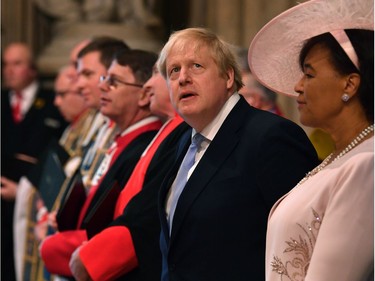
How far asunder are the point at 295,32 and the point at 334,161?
0.49 m

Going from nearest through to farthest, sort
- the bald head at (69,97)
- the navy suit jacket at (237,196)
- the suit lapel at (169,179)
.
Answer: the navy suit jacket at (237,196) < the suit lapel at (169,179) < the bald head at (69,97)

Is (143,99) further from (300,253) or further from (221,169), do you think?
(300,253)

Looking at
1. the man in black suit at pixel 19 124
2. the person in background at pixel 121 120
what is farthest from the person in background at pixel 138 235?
the man in black suit at pixel 19 124

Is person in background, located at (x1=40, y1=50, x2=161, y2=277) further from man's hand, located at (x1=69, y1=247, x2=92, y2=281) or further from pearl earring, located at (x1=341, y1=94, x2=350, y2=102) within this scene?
pearl earring, located at (x1=341, y1=94, x2=350, y2=102)

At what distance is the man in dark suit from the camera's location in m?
3.91

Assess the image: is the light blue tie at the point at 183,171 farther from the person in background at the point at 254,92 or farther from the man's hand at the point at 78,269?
the person in background at the point at 254,92

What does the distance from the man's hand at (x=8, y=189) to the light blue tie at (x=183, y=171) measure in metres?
2.99

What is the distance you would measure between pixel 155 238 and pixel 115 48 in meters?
1.74

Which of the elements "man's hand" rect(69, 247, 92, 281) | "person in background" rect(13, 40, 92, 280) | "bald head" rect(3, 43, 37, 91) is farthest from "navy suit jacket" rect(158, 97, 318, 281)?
"bald head" rect(3, 43, 37, 91)

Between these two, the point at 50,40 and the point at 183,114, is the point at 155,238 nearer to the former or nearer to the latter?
the point at 183,114

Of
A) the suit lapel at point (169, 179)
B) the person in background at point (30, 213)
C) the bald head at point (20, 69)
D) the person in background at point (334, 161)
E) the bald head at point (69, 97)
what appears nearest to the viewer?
the person in background at point (334, 161)

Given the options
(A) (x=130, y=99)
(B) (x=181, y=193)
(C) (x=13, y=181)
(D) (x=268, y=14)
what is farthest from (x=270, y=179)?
(D) (x=268, y=14)

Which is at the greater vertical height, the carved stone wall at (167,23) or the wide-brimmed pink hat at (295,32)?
the wide-brimmed pink hat at (295,32)

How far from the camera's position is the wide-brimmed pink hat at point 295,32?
332cm
